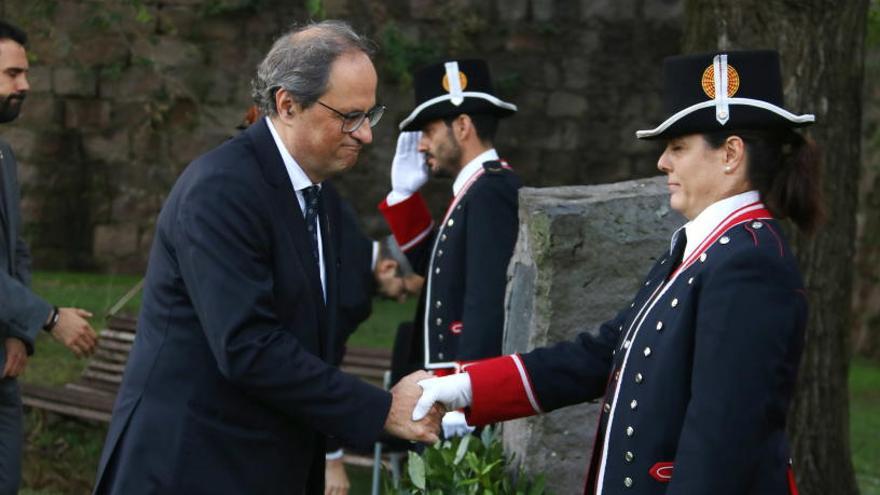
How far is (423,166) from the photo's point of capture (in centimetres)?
623

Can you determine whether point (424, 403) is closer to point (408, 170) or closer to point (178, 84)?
point (408, 170)

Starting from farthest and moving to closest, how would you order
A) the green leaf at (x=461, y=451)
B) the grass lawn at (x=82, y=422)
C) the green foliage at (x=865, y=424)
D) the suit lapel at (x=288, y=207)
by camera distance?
the green foliage at (x=865, y=424) → the grass lawn at (x=82, y=422) → the green leaf at (x=461, y=451) → the suit lapel at (x=288, y=207)

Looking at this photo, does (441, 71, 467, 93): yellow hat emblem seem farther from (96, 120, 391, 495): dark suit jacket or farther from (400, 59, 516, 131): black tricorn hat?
(96, 120, 391, 495): dark suit jacket

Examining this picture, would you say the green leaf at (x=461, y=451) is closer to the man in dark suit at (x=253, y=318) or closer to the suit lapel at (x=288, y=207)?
the man in dark suit at (x=253, y=318)

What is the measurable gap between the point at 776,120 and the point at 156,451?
1549 mm

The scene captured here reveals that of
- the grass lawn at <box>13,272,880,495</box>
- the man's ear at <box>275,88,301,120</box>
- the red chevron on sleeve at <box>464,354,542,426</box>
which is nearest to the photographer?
the man's ear at <box>275,88,301,120</box>

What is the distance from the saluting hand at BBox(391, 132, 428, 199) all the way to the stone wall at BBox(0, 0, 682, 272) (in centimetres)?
496

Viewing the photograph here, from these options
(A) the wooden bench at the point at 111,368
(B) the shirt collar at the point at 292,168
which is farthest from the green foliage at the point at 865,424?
(B) the shirt collar at the point at 292,168

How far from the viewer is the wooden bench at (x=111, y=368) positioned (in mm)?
7438

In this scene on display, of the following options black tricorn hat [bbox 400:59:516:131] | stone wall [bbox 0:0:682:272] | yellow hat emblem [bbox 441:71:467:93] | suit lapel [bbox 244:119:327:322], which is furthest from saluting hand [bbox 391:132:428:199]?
stone wall [bbox 0:0:682:272]

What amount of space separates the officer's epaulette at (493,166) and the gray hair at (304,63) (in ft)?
6.21

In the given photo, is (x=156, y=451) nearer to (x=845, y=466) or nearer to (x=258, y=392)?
(x=258, y=392)

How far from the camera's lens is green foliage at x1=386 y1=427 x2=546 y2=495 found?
14.9 ft

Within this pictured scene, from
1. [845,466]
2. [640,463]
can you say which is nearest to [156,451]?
[640,463]
